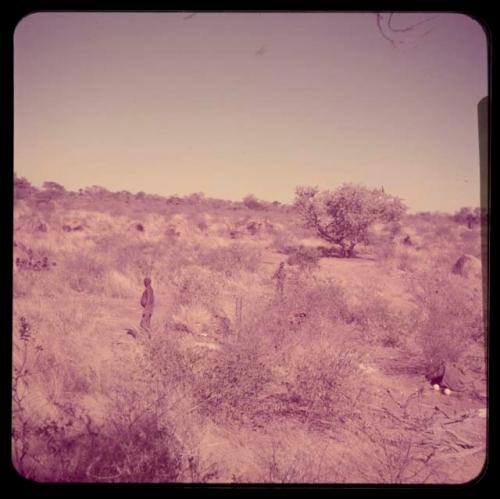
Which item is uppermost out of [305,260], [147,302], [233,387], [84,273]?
[305,260]

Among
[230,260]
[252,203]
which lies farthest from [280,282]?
[252,203]

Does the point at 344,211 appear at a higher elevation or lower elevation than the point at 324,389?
higher

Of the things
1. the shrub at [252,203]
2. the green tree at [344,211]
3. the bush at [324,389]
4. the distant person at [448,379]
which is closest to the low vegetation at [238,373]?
the bush at [324,389]

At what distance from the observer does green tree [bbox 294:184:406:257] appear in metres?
14.6

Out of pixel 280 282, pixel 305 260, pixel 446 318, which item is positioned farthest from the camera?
pixel 305 260

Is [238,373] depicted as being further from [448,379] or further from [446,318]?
[446,318]

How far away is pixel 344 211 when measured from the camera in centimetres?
1461

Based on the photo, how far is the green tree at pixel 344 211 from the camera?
14.6 metres

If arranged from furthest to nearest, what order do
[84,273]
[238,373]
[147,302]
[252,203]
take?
[252,203] < [84,273] < [147,302] < [238,373]

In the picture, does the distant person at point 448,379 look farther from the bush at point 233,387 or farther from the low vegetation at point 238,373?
the bush at point 233,387

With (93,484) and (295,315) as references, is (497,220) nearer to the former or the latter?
(93,484)
